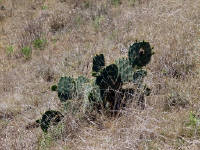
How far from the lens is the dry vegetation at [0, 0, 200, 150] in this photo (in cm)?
294

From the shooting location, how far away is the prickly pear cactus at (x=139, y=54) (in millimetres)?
3480

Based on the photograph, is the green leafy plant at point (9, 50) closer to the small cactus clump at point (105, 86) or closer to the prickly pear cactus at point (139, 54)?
the small cactus clump at point (105, 86)

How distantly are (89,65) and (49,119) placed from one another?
5.39ft

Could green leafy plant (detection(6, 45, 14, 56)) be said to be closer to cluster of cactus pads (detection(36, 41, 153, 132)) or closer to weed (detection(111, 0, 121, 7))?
weed (detection(111, 0, 121, 7))

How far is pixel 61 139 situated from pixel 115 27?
9.95ft

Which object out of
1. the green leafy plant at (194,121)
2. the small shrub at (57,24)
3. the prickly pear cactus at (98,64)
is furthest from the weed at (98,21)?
the green leafy plant at (194,121)

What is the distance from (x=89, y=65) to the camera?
473cm

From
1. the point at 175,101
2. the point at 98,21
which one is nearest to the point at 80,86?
the point at 175,101

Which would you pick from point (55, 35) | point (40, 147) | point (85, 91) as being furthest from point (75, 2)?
point (40, 147)

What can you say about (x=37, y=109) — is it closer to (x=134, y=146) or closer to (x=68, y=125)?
(x=68, y=125)

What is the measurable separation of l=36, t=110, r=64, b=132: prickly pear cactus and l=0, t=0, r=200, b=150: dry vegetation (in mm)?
82

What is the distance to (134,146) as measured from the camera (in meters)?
2.69

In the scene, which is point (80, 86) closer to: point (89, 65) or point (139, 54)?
point (139, 54)

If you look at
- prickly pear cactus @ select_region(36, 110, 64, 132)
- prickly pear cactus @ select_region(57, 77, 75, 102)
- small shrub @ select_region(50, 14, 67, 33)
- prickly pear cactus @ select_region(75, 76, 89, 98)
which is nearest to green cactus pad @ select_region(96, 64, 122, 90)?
prickly pear cactus @ select_region(75, 76, 89, 98)
